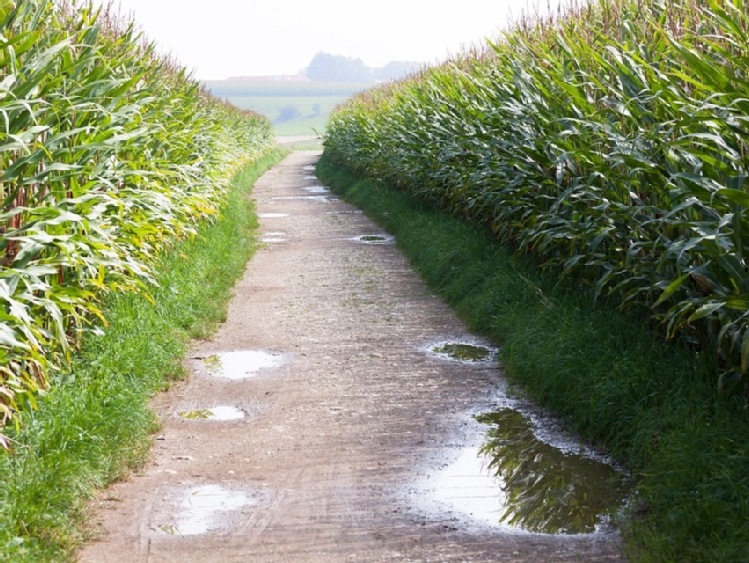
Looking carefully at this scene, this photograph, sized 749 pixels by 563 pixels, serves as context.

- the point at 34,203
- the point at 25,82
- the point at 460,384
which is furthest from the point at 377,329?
the point at 25,82

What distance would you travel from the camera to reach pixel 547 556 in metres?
4.23

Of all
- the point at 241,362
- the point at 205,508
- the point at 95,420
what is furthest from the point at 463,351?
the point at 205,508

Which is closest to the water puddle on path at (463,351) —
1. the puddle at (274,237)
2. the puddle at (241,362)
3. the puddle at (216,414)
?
the puddle at (241,362)

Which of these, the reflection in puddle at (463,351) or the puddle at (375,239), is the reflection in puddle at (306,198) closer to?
the puddle at (375,239)

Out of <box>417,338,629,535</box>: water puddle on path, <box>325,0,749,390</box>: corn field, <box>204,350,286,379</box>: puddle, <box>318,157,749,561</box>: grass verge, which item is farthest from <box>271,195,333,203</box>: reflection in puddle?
<box>417,338,629,535</box>: water puddle on path

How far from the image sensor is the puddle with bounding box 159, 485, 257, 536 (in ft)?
15.0

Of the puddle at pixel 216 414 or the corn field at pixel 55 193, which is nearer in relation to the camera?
the corn field at pixel 55 193

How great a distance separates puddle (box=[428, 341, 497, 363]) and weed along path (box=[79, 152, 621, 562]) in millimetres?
38

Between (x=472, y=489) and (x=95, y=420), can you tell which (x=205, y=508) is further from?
(x=472, y=489)

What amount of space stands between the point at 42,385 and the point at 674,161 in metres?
3.71

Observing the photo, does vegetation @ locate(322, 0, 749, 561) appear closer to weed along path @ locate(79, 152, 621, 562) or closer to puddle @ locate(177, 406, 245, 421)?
weed along path @ locate(79, 152, 621, 562)

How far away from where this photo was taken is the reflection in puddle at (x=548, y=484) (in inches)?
184

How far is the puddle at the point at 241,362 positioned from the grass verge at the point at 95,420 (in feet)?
0.93

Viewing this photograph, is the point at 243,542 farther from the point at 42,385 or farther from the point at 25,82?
the point at 25,82
